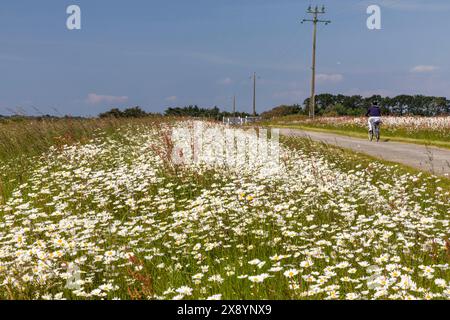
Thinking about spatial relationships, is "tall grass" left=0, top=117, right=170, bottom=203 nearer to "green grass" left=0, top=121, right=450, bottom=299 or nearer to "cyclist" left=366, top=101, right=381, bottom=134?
"green grass" left=0, top=121, right=450, bottom=299

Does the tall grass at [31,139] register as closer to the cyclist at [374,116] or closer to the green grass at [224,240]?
the green grass at [224,240]

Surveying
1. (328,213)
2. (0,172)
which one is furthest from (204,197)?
(0,172)

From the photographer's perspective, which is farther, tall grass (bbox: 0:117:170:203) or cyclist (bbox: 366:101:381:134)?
cyclist (bbox: 366:101:381:134)

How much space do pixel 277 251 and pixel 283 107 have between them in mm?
85477

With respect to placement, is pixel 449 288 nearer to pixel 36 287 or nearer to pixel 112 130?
pixel 36 287

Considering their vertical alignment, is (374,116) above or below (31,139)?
above

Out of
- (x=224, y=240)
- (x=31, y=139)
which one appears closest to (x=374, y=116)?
(x=31, y=139)

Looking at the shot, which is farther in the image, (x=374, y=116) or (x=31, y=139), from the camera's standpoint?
(x=374, y=116)

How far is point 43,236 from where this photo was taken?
6094 mm

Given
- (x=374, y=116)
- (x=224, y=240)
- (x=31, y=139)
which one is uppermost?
(x=374, y=116)

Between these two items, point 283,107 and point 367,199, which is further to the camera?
point 283,107

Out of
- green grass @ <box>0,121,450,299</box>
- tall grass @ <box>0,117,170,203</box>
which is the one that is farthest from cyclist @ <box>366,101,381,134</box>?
green grass @ <box>0,121,450,299</box>

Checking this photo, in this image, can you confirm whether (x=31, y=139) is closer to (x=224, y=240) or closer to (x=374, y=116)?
(x=224, y=240)
